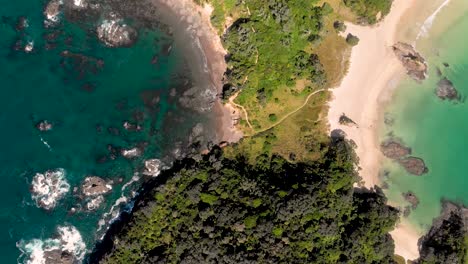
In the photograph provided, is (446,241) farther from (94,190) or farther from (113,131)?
(94,190)

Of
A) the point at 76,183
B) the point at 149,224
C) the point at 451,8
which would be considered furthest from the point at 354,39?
the point at 76,183

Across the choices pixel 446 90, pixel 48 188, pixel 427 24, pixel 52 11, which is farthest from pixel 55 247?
pixel 427 24

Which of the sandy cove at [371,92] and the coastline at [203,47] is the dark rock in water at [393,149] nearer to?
the sandy cove at [371,92]

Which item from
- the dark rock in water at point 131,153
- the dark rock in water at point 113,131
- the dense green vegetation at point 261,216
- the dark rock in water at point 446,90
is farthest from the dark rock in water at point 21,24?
the dark rock in water at point 446,90


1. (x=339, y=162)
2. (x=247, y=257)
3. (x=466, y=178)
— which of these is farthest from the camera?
(x=466, y=178)

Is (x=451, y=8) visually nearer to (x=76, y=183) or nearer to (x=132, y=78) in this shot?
(x=132, y=78)

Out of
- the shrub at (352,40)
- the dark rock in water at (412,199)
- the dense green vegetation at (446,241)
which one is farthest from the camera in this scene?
the dark rock in water at (412,199)
